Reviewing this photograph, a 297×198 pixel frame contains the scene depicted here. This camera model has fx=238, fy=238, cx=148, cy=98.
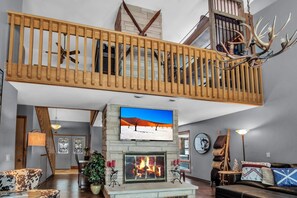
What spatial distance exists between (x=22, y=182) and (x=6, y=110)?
1.28m

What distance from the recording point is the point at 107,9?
631 centimetres

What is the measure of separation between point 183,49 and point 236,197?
10.7 ft

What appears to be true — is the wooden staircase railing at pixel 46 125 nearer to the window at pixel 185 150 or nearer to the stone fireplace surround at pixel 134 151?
the stone fireplace surround at pixel 134 151

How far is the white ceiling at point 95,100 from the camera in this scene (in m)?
4.69

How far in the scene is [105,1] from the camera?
5.98 metres

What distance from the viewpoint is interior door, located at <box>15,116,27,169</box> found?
7004 mm

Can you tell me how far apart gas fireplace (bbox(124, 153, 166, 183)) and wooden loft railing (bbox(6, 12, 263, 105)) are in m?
1.87

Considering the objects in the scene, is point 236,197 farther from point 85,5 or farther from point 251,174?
point 85,5

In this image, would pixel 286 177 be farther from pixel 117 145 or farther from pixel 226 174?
pixel 117 145

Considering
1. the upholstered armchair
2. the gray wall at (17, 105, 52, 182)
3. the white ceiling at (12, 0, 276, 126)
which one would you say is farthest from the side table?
the gray wall at (17, 105, 52, 182)

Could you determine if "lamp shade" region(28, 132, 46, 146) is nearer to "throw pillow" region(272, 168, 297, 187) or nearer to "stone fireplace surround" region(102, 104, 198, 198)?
"stone fireplace surround" region(102, 104, 198, 198)

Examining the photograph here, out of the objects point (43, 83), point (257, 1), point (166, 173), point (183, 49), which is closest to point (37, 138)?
point (43, 83)

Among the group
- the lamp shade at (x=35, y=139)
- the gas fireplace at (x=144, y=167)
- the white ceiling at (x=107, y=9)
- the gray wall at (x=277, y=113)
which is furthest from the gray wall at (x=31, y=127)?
the gray wall at (x=277, y=113)

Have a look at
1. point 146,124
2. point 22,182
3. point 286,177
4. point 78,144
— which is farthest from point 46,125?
point 286,177
